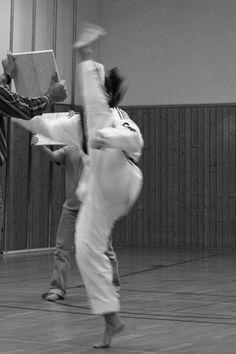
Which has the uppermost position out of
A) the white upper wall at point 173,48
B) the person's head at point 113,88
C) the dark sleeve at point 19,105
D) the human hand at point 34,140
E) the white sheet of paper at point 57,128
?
the white upper wall at point 173,48

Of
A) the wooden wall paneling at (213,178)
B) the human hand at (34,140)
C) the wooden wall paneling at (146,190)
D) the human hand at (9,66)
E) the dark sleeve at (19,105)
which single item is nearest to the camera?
the dark sleeve at (19,105)

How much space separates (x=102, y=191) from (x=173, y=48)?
40.6 feet

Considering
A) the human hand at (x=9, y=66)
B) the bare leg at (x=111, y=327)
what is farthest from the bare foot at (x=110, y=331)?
the human hand at (x=9, y=66)

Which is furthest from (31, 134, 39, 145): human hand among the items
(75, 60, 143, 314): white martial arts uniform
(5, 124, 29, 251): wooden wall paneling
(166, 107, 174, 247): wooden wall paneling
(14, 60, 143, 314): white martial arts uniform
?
(166, 107, 174, 247): wooden wall paneling

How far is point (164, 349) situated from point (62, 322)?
1.43 m

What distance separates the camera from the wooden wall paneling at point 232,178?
16.5m

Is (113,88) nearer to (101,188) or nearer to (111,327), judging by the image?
(101,188)

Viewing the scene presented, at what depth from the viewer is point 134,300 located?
8.09 metres

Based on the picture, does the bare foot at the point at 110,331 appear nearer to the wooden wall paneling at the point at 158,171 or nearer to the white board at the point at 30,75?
the white board at the point at 30,75

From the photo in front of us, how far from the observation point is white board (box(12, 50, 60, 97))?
6466mm

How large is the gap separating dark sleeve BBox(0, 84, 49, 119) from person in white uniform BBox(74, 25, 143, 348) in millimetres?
396

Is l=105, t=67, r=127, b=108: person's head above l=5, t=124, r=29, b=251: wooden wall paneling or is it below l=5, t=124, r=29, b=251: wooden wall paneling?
above

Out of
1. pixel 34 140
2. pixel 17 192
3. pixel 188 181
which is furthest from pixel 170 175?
pixel 34 140

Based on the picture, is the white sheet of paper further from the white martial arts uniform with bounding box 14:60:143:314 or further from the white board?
the white board
